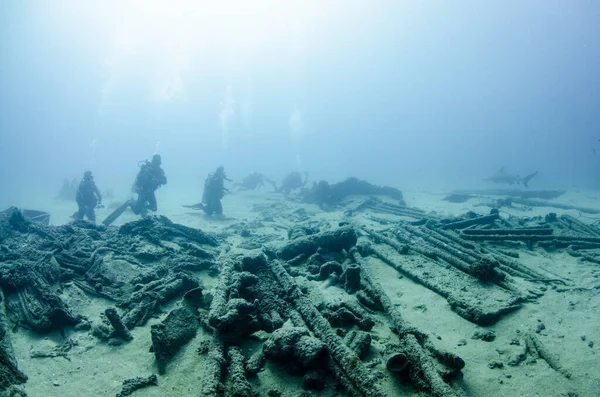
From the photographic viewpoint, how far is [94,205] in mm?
17688

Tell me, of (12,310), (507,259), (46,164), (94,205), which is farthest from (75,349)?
(46,164)

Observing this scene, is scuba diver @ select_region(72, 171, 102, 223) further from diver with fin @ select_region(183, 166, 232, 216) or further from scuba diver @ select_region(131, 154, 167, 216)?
diver with fin @ select_region(183, 166, 232, 216)

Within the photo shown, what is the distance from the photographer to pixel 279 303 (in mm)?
5535

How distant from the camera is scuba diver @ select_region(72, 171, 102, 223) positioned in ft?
55.3

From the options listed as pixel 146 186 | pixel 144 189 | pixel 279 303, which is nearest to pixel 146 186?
pixel 146 186

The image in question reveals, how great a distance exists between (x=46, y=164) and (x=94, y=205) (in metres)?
188

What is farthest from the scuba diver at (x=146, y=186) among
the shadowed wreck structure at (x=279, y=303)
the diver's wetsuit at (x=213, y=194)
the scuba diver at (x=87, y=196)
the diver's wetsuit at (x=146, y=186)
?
the shadowed wreck structure at (x=279, y=303)

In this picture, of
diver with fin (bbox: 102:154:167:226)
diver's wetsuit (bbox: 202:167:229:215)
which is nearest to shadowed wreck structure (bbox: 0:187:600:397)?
diver with fin (bbox: 102:154:167:226)

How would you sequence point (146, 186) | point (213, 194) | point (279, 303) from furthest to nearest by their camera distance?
point (213, 194)
point (146, 186)
point (279, 303)

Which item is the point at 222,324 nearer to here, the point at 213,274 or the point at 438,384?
the point at 438,384

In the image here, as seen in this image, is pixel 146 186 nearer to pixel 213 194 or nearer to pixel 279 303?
pixel 213 194

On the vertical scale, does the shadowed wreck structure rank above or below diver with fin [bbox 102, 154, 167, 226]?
below

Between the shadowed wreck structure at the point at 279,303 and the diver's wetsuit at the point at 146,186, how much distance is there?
615 centimetres

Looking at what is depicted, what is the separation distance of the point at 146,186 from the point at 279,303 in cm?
1457
